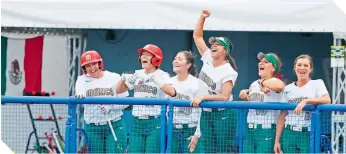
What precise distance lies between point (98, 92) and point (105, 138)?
1.74 feet

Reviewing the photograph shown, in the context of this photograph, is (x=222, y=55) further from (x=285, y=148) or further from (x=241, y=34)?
(x=241, y=34)

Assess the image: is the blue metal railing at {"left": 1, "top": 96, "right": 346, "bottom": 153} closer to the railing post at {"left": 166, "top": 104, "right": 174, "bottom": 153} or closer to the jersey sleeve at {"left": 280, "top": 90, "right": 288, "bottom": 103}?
the railing post at {"left": 166, "top": 104, "right": 174, "bottom": 153}

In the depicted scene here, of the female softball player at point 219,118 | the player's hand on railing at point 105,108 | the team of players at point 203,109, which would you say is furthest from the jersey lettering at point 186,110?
the player's hand on railing at point 105,108

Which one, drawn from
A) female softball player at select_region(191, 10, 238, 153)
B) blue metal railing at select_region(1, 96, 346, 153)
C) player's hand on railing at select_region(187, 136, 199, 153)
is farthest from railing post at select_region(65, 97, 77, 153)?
female softball player at select_region(191, 10, 238, 153)

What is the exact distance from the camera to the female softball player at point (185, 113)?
10.0 metres

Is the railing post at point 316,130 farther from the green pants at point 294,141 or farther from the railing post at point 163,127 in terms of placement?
the railing post at point 163,127

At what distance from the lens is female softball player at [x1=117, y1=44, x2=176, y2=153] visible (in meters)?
10.0

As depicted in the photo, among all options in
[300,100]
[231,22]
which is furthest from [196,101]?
[231,22]

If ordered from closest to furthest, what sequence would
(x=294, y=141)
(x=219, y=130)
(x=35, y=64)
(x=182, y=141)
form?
(x=294, y=141) < (x=219, y=130) < (x=182, y=141) < (x=35, y=64)

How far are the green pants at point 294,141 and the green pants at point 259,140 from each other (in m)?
0.12

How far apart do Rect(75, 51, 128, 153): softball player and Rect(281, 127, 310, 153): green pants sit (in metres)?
1.71

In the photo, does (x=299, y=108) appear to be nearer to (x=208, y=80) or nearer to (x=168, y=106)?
(x=208, y=80)

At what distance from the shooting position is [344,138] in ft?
39.8

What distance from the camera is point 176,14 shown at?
1305 cm
